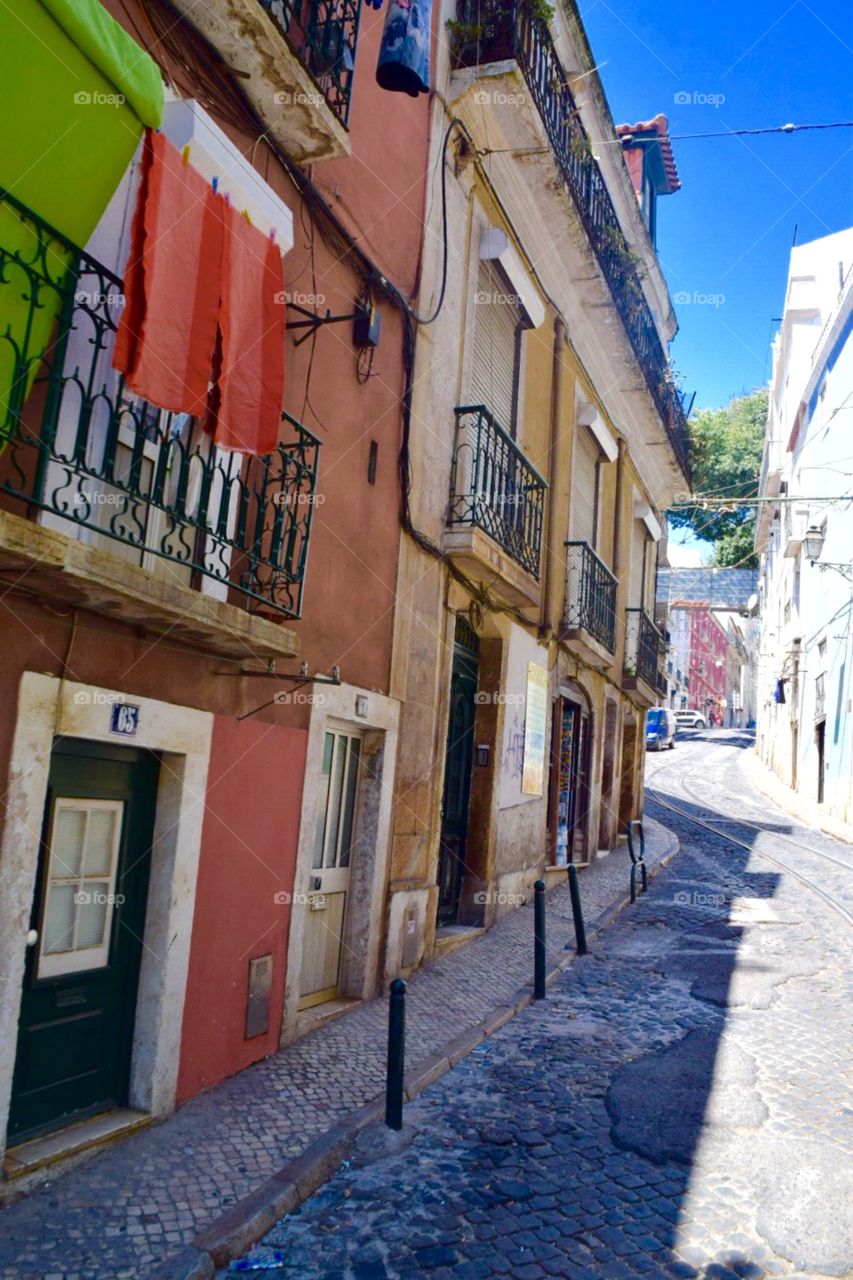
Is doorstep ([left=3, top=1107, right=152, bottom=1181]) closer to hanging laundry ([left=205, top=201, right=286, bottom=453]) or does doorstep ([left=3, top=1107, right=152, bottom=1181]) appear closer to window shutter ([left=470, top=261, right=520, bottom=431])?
hanging laundry ([left=205, top=201, right=286, bottom=453])

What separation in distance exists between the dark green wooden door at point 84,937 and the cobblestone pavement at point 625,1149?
1209 mm

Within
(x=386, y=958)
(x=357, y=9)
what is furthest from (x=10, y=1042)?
(x=357, y=9)

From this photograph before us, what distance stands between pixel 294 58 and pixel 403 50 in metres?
1.82

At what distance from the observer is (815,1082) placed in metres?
6.12

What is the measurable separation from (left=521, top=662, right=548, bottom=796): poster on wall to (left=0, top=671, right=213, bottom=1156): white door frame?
21.4ft

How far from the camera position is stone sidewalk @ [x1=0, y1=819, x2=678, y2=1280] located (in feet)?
12.6

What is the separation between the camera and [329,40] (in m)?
6.72

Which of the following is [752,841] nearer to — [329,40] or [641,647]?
[641,647]

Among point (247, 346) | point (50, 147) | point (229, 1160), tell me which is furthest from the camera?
point (247, 346)

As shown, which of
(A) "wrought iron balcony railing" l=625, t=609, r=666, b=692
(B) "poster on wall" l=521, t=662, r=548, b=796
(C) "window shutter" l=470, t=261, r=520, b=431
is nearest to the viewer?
(C) "window shutter" l=470, t=261, r=520, b=431

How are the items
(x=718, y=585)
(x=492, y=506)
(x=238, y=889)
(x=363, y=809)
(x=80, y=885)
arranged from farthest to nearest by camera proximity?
(x=718, y=585), (x=492, y=506), (x=363, y=809), (x=238, y=889), (x=80, y=885)

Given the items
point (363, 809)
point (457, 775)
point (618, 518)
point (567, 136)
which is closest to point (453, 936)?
point (457, 775)

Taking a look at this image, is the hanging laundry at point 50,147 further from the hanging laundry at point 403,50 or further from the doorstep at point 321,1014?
the doorstep at point 321,1014

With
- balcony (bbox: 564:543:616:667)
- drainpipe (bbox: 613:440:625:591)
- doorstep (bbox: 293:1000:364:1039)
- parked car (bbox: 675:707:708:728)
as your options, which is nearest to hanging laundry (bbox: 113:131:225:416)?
doorstep (bbox: 293:1000:364:1039)
